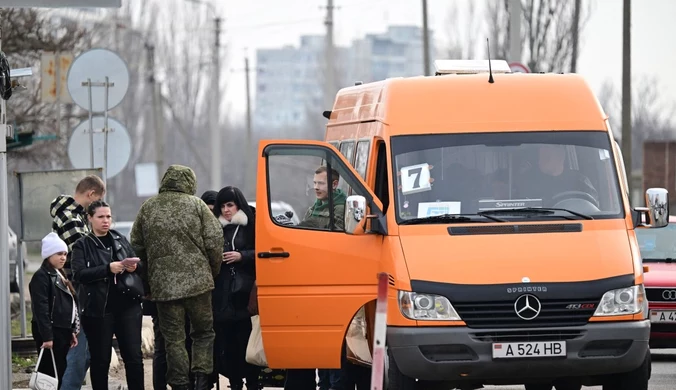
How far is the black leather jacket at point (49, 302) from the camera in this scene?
9.95 metres

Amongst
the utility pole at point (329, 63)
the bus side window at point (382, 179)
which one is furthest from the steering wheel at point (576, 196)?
the utility pole at point (329, 63)

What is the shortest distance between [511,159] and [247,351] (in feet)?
7.90

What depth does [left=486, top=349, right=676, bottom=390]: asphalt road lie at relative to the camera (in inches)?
490

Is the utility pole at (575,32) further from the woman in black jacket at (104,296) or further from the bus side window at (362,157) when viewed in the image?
the woman in black jacket at (104,296)

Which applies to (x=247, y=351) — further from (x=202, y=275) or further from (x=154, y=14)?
(x=154, y=14)

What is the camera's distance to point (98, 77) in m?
14.3

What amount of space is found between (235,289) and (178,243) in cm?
61

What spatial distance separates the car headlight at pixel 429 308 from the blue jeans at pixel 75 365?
270cm

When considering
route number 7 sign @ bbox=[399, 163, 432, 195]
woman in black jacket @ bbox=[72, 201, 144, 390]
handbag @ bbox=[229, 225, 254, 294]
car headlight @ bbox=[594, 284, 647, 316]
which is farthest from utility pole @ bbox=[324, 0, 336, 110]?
car headlight @ bbox=[594, 284, 647, 316]

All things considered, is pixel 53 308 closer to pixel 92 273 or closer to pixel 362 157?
pixel 92 273

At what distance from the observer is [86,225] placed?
10.9m

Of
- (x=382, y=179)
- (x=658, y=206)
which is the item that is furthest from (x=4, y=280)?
(x=658, y=206)

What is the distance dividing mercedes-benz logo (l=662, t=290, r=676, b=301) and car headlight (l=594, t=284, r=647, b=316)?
4.20m

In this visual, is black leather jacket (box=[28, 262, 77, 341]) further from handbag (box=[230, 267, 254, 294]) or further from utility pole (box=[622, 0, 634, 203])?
utility pole (box=[622, 0, 634, 203])
